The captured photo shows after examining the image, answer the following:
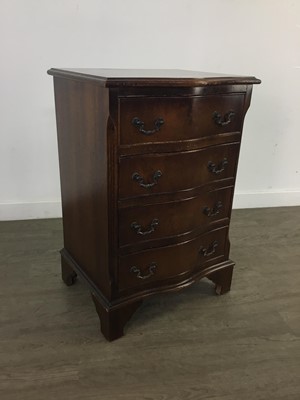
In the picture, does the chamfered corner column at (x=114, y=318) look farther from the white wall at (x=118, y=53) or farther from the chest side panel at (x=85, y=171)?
the white wall at (x=118, y=53)

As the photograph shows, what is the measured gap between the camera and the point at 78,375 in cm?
126

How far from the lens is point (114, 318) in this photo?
138 centimetres

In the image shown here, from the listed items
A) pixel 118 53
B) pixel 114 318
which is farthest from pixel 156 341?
pixel 118 53

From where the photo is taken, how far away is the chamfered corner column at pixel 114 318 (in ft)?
4.51

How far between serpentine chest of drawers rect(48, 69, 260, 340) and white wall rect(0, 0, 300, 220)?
0.72 metres

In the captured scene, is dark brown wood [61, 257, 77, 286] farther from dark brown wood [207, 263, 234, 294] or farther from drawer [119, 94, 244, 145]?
drawer [119, 94, 244, 145]

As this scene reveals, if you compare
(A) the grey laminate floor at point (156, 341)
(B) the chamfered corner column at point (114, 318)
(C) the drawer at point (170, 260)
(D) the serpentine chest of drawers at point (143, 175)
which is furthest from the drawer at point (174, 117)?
(A) the grey laminate floor at point (156, 341)

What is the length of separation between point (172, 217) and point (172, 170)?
7.3 inches

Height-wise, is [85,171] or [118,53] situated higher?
[118,53]

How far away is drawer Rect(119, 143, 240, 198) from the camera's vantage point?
1.22m

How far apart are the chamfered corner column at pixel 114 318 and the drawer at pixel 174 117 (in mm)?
625

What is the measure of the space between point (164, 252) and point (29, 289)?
0.69 metres

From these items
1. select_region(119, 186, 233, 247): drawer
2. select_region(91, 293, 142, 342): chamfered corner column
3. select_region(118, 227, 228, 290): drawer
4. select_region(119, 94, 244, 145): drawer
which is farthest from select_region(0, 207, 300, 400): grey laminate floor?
select_region(119, 94, 244, 145): drawer

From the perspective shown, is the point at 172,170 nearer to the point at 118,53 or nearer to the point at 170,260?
the point at 170,260
